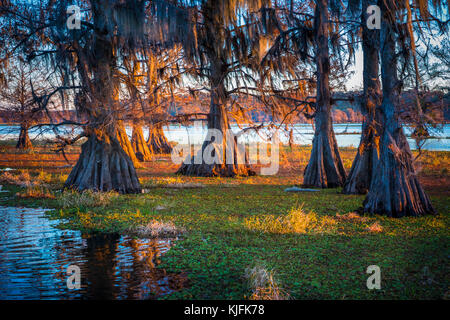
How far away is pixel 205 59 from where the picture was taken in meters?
20.8

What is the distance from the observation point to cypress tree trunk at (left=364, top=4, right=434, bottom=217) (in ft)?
37.6

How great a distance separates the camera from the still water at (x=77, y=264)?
6.21 metres

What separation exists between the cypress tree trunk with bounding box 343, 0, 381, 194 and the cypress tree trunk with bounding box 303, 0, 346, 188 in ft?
6.25

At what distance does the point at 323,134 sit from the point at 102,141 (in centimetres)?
903

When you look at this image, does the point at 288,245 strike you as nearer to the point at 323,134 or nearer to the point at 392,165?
the point at 392,165

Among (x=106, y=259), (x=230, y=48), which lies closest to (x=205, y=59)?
(x=230, y=48)

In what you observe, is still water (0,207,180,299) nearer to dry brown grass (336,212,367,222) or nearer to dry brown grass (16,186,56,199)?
dry brown grass (16,186,56,199)

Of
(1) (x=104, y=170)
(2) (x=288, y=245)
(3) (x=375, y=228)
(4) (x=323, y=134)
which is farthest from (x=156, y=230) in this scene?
(4) (x=323, y=134)

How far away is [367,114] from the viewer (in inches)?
548

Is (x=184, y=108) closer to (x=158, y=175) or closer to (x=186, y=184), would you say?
(x=158, y=175)

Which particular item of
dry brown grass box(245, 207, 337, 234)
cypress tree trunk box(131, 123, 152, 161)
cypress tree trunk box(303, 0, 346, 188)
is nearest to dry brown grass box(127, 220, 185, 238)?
dry brown grass box(245, 207, 337, 234)

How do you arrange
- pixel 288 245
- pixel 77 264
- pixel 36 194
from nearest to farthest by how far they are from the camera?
pixel 77 264 < pixel 288 245 < pixel 36 194

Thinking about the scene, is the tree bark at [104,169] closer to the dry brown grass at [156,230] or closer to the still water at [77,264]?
the still water at [77,264]

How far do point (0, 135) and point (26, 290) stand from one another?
349 inches
